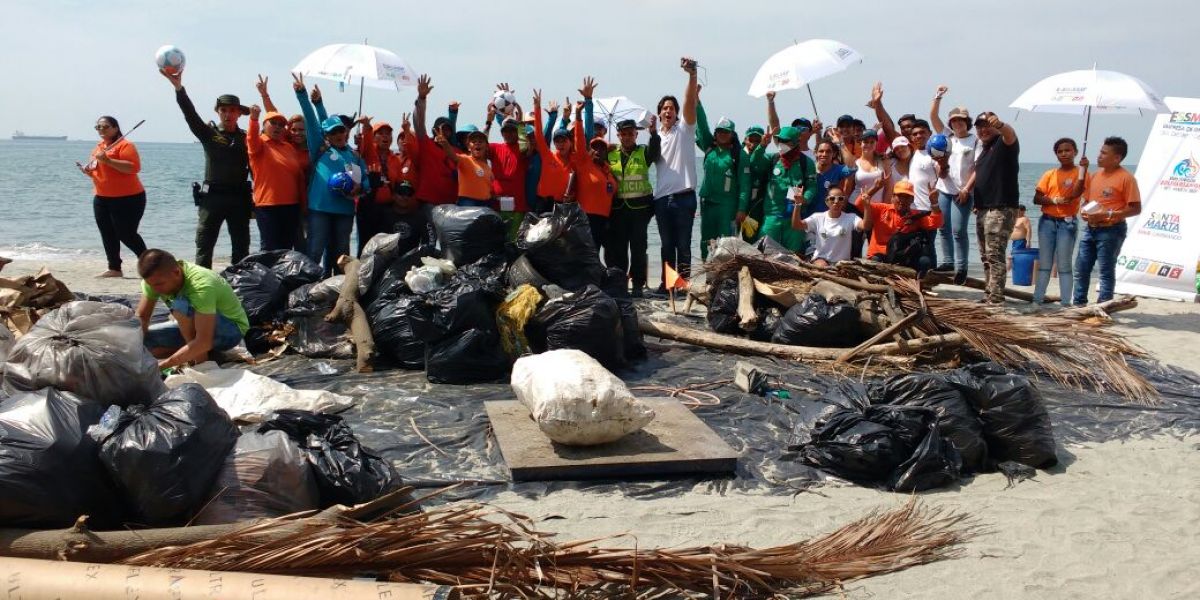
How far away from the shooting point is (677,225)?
9.65 metres

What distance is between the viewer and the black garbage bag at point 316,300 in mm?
6836

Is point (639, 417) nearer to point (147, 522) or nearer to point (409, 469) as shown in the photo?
point (409, 469)

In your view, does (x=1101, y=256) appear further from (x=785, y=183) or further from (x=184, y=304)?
(x=184, y=304)

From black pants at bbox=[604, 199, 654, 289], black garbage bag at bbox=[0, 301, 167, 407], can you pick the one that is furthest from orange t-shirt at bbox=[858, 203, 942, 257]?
black garbage bag at bbox=[0, 301, 167, 407]

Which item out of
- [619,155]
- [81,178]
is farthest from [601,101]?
[81,178]

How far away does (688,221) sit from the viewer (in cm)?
963

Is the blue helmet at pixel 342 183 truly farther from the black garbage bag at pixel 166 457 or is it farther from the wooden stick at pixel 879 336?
the black garbage bag at pixel 166 457

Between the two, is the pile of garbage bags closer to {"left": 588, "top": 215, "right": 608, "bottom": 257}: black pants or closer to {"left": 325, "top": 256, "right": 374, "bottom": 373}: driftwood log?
{"left": 325, "top": 256, "right": 374, "bottom": 373}: driftwood log

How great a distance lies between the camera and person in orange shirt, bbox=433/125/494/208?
8523 mm

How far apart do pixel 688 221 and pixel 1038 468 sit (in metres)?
5.15

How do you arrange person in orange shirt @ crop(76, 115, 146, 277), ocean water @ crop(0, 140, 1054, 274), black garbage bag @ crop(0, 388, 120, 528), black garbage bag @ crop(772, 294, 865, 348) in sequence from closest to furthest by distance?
1. black garbage bag @ crop(0, 388, 120, 528)
2. black garbage bag @ crop(772, 294, 865, 348)
3. person in orange shirt @ crop(76, 115, 146, 277)
4. ocean water @ crop(0, 140, 1054, 274)

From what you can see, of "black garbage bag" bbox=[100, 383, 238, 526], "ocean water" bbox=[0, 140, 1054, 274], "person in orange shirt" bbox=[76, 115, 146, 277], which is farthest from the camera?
"ocean water" bbox=[0, 140, 1054, 274]

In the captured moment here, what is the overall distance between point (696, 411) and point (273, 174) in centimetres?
460

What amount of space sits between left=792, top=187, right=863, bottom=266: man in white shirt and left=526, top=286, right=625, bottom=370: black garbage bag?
2.76 m
